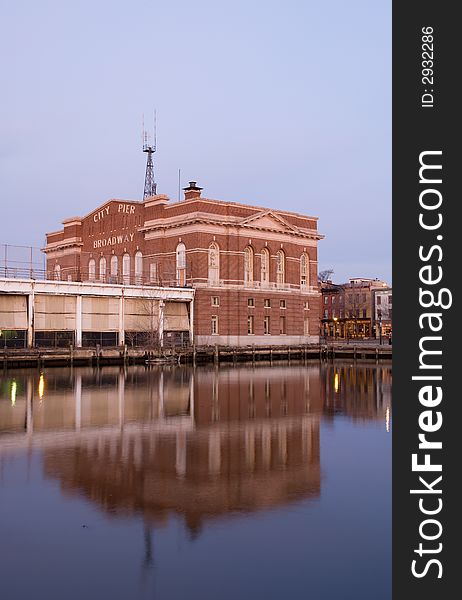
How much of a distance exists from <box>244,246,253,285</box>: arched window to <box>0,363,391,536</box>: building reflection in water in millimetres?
36733

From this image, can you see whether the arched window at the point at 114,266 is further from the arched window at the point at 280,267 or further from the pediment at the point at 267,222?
the arched window at the point at 280,267

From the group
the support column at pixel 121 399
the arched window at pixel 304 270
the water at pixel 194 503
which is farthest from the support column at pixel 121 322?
the water at pixel 194 503

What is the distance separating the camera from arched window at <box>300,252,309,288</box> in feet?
276

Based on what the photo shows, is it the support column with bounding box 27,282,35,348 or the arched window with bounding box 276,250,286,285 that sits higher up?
the arched window with bounding box 276,250,286,285

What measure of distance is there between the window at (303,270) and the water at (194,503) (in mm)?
57003

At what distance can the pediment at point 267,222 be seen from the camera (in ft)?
251

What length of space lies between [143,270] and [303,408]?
169 feet

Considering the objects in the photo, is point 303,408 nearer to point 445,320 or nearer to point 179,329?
point 445,320

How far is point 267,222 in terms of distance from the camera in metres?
78.7

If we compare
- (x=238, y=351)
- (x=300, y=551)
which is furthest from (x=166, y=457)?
(x=238, y=351)

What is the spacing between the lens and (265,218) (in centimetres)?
7850

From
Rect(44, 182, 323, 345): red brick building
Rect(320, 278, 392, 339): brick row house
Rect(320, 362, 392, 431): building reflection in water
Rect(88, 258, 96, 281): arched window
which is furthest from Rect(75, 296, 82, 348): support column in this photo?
Rect(320, 278, 392, 339): brick row house

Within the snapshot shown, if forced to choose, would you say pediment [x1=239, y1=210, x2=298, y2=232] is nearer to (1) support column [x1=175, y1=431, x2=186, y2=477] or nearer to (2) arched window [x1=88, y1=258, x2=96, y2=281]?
(2) arched window [x1=88, y1=258, x2=96, y2=281]

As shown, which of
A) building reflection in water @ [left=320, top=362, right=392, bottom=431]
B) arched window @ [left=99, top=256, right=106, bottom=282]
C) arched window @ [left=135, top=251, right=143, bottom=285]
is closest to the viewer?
building reflection in water @ [left=320, top=362, right=392, bottom=431]
